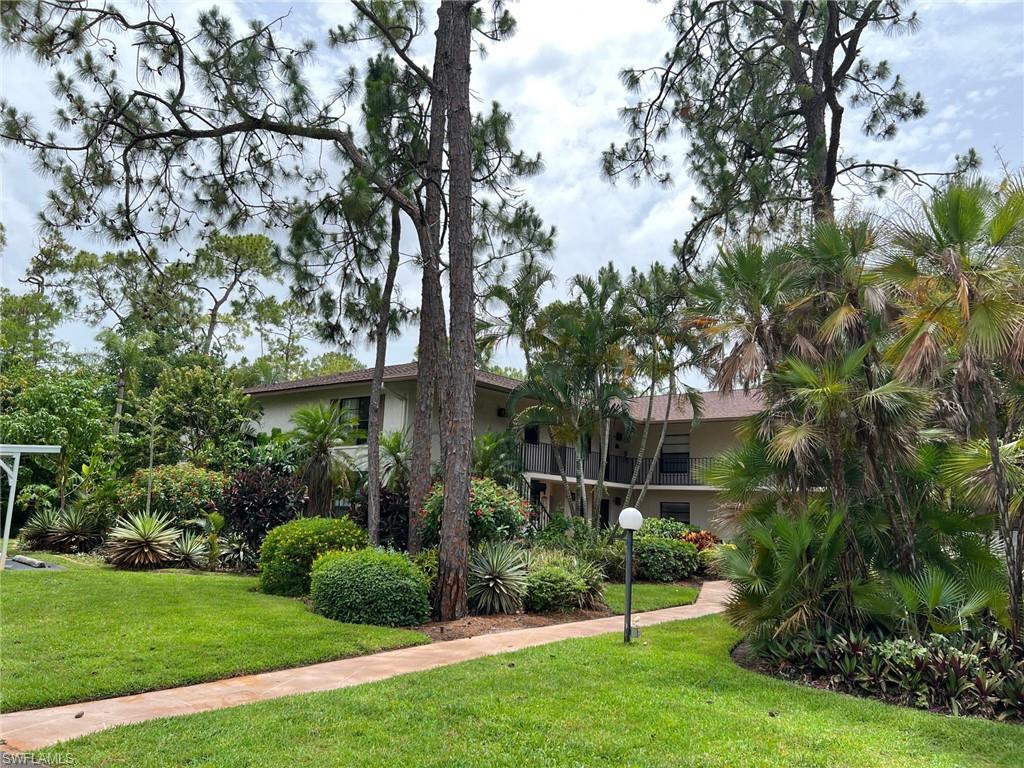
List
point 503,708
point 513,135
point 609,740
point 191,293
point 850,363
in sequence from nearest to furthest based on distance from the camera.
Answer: point 609,740 < point 503,708 < point 850,363 < point 513,135 < point 191,293

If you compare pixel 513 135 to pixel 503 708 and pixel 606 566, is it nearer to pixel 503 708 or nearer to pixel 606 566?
pixel 606 566

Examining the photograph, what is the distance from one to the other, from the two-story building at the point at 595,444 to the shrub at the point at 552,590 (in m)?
8.82

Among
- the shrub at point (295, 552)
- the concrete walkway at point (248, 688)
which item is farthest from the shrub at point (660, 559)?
the shrub at point (295, 552)

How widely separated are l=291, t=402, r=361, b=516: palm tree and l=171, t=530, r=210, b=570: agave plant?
382cm

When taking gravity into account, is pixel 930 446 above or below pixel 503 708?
above

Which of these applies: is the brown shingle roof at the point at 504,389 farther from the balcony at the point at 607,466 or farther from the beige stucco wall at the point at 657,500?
the beige stucco wall at the point at 657,500

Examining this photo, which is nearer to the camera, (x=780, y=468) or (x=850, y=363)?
(x=850, y=363)

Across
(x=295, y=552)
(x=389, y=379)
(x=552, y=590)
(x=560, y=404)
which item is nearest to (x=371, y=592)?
(x=295, y=552)

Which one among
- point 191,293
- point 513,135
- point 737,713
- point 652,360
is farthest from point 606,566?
point 191,293

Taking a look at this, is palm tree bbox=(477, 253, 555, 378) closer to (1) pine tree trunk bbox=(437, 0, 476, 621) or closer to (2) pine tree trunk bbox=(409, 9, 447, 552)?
(2) pine tree trunk bbox=(409, 9, 447, 552)

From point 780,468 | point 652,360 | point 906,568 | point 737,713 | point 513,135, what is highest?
point 513,135

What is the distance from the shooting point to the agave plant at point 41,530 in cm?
1620

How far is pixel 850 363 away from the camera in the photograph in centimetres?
770

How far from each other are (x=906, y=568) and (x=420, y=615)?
6.03m
